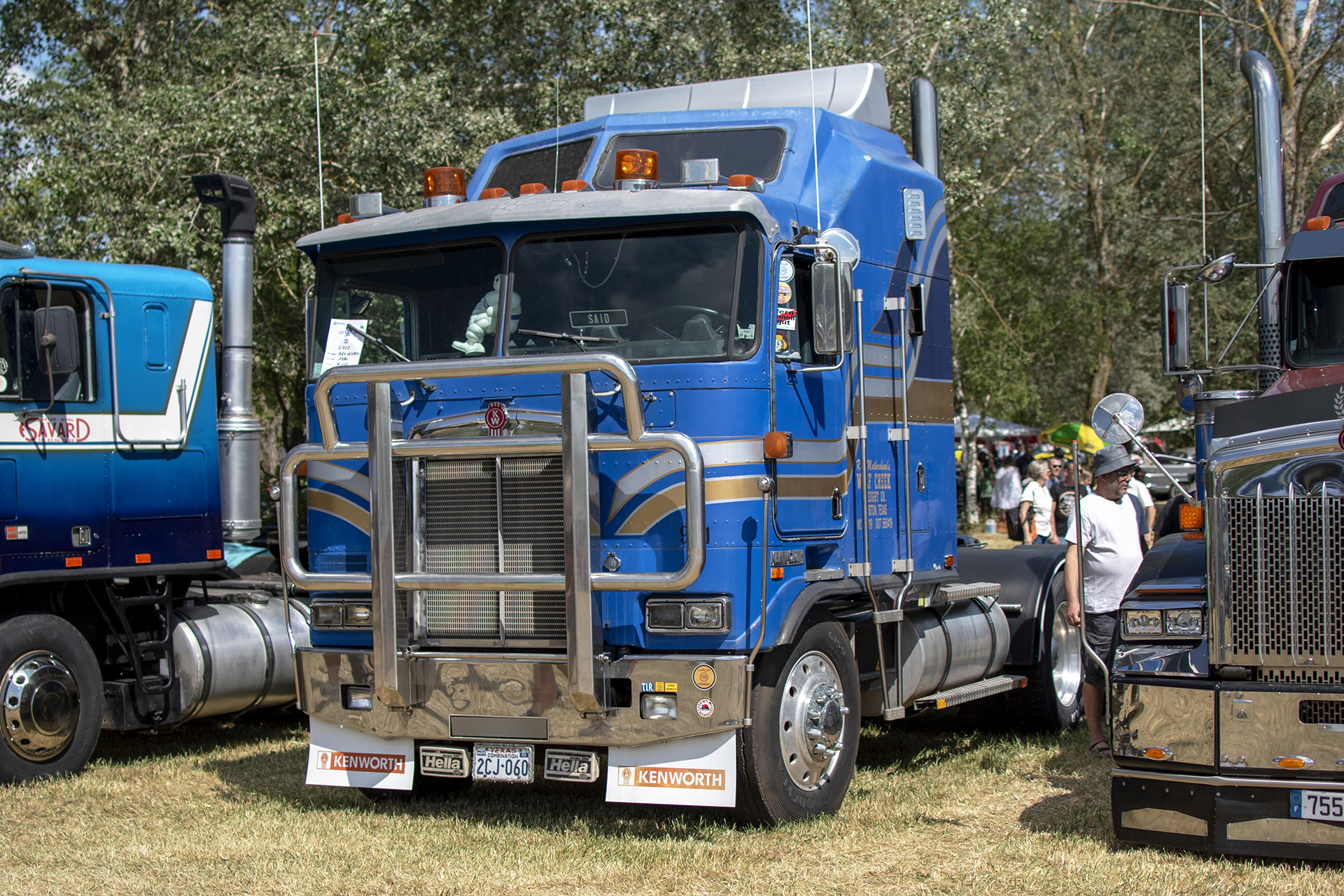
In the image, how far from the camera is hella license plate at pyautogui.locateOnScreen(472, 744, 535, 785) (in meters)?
6.70

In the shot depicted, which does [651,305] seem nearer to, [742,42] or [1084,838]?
[1084,838]

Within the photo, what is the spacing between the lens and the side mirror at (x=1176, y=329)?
321 inches

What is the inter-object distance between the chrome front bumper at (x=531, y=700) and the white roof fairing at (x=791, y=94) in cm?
375

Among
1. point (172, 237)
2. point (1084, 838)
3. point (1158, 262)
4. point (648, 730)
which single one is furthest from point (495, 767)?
point (1158, 262)

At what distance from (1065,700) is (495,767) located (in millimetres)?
4957

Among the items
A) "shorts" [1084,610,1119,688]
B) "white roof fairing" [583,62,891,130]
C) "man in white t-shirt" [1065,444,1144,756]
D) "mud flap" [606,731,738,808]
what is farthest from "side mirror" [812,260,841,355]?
"shorts" [1084,610,1119,688]

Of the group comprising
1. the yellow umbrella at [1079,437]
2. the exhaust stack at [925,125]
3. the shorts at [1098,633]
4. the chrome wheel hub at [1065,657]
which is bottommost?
the chrome wheel hub at [1065,657]

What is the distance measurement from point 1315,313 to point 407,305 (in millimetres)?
5268

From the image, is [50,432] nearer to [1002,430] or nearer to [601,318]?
[601,318]

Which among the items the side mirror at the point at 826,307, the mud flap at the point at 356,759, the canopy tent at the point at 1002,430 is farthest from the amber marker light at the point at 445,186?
the canopy tent at the point at 1002,430

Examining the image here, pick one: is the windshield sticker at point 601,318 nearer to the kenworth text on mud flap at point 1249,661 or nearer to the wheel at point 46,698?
the kenworth text on mud flap at point 1249,661

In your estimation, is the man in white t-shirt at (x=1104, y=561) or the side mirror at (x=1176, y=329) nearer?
the side mirror at (x=1176, y=329)

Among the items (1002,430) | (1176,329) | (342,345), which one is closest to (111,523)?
(342,345)

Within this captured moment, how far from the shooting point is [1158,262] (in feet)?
107
